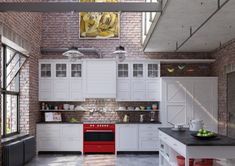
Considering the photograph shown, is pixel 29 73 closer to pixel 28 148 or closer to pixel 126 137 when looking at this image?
pixel 28 148

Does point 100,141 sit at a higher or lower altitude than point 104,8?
lower

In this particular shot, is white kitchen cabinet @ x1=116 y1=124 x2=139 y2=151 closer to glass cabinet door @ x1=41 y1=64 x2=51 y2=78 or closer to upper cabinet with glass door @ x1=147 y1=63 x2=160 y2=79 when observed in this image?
upper cabinet with glass door @ x1=147 y1=63 x2=160 y2=79

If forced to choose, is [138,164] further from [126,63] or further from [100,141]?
[126,63]

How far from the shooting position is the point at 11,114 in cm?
908

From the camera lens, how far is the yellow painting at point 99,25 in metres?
11.1

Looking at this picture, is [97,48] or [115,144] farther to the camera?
[97,48]

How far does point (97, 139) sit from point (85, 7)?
499 centimetres

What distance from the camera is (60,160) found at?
30.9 feet

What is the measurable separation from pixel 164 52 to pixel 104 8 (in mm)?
5047

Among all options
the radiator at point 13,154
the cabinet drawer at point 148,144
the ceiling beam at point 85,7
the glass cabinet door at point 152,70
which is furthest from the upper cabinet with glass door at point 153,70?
the ceiling beam at point 85,7

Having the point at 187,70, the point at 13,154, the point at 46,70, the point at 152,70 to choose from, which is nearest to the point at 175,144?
the point at 13,154

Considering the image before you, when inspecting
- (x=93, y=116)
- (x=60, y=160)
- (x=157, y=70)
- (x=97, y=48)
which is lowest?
(x=60, y=160)

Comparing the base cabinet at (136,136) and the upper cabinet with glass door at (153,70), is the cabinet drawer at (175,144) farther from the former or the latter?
the upper cabinet with glass door at (153,70)

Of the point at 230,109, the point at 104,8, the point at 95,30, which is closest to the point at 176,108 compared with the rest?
the point at 230,109
